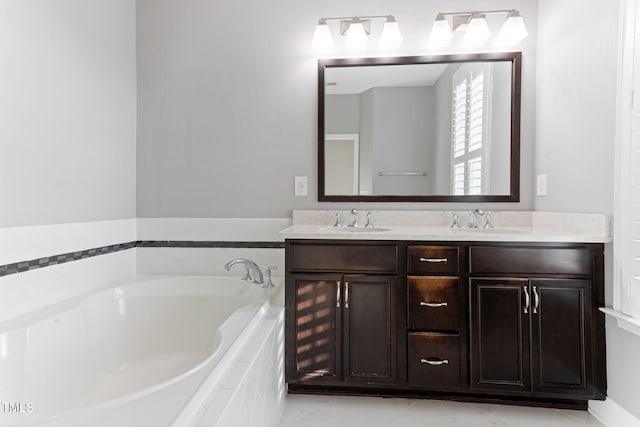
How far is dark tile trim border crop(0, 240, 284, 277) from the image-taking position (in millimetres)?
1627

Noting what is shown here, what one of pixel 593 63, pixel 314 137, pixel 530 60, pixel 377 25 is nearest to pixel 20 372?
pixel 314 137

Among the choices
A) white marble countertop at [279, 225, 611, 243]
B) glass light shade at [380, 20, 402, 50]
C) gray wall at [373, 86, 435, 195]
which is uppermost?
glass light shade at [380, 20, 402, 50]

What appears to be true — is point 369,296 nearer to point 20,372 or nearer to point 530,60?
point 20,372

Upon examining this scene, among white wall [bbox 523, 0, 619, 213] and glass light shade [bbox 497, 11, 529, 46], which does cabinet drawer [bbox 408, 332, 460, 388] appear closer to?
white wall [bbox 523, 0, 619, 213]

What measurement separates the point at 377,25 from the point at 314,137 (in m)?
0.82

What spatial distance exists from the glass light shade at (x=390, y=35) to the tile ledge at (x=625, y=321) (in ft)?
6.07

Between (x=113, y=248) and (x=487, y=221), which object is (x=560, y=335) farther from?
(x=113, y=248)

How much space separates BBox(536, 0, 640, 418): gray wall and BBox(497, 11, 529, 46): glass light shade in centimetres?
15

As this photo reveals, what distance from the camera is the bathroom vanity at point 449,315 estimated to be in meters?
1.86

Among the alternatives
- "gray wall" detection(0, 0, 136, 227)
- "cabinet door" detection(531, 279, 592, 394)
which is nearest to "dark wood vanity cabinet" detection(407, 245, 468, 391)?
"cabinet door" detection(531, 279, 592, 394)

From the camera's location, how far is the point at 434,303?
1.93m

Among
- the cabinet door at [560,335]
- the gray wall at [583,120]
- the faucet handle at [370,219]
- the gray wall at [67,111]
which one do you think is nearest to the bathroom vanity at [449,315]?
the cabinet door at [560,335]

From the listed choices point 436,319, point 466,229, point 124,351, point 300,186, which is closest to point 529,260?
point 466,229

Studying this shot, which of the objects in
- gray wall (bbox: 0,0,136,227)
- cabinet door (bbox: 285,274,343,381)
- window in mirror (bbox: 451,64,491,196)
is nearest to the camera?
gray wall (bbox: 0,0,136,227)
